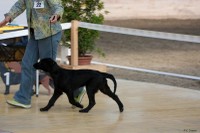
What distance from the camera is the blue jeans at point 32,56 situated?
10.0 meters

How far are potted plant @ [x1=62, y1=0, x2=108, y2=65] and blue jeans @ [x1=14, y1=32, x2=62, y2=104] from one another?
3294 mm

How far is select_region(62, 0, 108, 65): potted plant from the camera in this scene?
13.4 meters

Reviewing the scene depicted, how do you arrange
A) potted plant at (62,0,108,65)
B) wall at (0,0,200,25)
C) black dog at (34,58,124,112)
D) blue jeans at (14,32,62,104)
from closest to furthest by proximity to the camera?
black dog at (34,58,124,112)
blue jeans at (14,32,62,104)
potted plant at (62,0,108,65)
wall at (0,0,200,25)

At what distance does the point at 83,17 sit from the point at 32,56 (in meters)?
3.67

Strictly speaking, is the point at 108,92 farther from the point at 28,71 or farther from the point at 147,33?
the point at 147,33

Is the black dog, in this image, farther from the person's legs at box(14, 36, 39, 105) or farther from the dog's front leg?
the person's legs at box(14, 36, 39, 105)

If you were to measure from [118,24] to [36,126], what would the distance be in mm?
16361

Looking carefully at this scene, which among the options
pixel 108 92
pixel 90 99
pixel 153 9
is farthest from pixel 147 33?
pixel 153 9

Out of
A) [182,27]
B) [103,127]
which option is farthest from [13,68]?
[182,27]

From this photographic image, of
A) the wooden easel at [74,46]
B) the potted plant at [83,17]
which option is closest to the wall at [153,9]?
the potted plant at [83,17]

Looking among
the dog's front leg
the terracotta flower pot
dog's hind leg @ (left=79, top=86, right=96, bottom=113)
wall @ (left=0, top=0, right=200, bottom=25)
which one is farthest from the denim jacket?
wall @ (left=0, top=0, right=200, bottom=25)

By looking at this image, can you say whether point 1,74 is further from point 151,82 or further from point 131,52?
point 131,52

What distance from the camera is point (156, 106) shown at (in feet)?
34.3

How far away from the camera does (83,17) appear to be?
1362 centimetres
